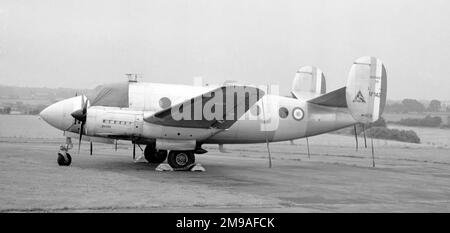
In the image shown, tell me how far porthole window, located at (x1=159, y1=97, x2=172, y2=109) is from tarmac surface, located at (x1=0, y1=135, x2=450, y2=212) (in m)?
2.28

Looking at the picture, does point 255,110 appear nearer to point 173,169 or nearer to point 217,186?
point 173,169

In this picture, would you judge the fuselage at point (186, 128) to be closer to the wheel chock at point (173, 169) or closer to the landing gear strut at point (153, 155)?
Result: the wheel chock at point (173, 169)

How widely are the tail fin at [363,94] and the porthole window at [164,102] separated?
5703 mm

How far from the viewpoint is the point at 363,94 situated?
79.4ft

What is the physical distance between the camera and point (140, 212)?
39.1ft

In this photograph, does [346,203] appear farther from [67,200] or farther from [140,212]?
[67,200]

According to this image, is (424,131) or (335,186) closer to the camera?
(335,186)

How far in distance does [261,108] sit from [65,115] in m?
7.22

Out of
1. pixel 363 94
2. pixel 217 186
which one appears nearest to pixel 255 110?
pixel 363 94

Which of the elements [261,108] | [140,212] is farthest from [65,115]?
[140,212]

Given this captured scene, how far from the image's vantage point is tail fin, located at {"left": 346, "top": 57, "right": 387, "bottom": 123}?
79.4ft

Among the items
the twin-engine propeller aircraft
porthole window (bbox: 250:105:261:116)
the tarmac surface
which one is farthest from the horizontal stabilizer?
the tarmac surface

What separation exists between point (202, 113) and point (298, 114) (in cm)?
481
